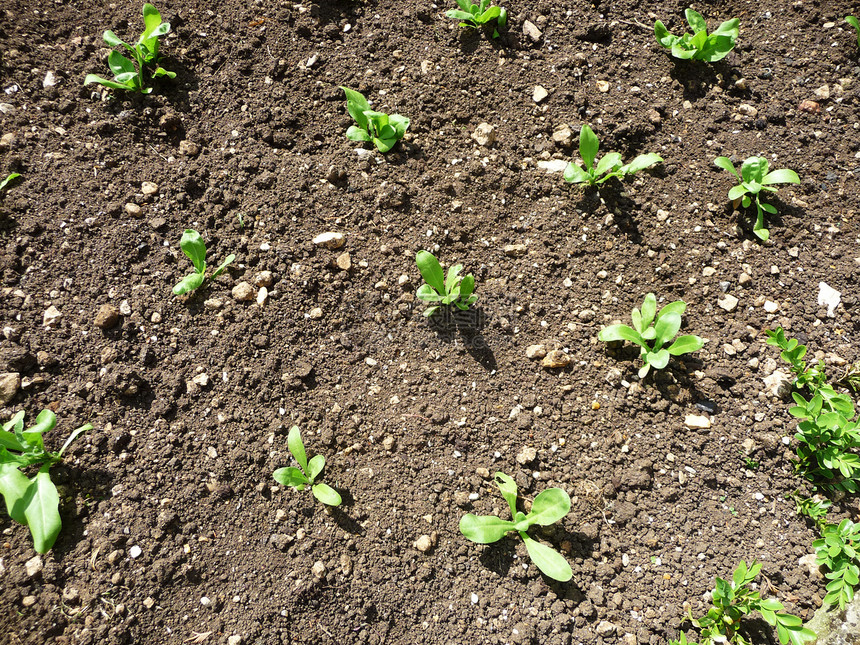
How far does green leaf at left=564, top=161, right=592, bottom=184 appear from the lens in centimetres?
194

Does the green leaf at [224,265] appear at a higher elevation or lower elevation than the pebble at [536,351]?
higher

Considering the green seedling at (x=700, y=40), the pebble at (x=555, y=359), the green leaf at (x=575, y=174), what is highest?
the green seedling at (x=700, y=40)

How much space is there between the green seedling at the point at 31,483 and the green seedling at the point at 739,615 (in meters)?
2.02

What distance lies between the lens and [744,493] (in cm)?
176

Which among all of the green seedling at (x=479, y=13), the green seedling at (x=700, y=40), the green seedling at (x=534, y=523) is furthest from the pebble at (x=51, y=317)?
the green seedling at (x=700, y=40)

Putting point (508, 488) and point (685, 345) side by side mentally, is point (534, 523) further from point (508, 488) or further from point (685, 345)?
point (685, 345)

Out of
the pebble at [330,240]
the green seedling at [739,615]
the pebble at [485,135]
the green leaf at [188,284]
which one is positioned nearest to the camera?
the green seedling at [739,615]

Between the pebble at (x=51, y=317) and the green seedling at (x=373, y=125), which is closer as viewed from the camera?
the pebble at (x=51, y=317)

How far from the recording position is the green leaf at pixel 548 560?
156cm

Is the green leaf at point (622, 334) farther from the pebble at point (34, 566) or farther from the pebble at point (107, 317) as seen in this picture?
the pebble at point (34, 566)

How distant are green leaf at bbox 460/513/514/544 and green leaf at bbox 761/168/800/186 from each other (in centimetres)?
166

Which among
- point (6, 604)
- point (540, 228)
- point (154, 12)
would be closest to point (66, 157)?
point (154, 12)

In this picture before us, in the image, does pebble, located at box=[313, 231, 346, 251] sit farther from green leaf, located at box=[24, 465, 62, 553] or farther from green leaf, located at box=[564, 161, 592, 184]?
green leaf, located at box=[24, 465, 62, 553]

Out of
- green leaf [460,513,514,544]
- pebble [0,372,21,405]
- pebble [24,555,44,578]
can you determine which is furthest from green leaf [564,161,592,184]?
pebble [24,555,44,578]
